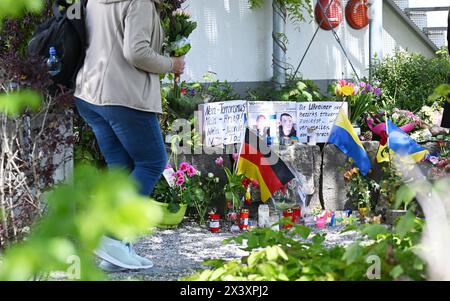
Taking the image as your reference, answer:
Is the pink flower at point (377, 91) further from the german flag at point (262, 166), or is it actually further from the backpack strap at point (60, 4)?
the backpack strap at point (60, 4)

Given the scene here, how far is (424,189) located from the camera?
229 centimetres

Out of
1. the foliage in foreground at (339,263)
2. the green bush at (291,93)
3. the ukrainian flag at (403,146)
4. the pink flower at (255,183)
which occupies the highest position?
the green bush at (291,93)

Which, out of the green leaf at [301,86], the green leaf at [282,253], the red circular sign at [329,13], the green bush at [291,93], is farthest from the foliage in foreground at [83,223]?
the red circular sign at [329,13]

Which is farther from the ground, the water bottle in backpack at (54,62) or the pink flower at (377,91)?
the water bottle in backpack at (54,62)

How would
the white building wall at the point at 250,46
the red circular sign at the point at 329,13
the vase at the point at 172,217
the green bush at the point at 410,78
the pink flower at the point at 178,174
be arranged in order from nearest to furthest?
the vase at the point at 172,217
the pink flower at the point at 178,174
the green bush at the point at 410,78
the white building wall at the point at 250,46
the red circular sign at the point at 329,13

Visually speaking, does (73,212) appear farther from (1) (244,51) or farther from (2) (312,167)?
(1) (244,51)

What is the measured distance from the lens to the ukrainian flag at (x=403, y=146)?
652 centimetres

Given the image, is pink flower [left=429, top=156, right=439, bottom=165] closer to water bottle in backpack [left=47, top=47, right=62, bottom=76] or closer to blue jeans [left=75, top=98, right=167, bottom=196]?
blue jeans [left=75, top=98, right=167, bottom=196]

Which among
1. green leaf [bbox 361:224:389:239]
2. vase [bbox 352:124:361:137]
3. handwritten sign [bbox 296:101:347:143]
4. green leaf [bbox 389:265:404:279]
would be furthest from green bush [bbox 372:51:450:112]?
green leaf [bbox 389:265:404:279]

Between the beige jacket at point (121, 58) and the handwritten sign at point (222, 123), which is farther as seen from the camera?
the handwritten sign at point (222, 123)

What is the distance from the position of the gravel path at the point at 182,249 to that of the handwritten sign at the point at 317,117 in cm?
107

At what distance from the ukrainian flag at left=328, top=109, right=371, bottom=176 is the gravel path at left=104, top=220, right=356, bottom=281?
2.39 feet
